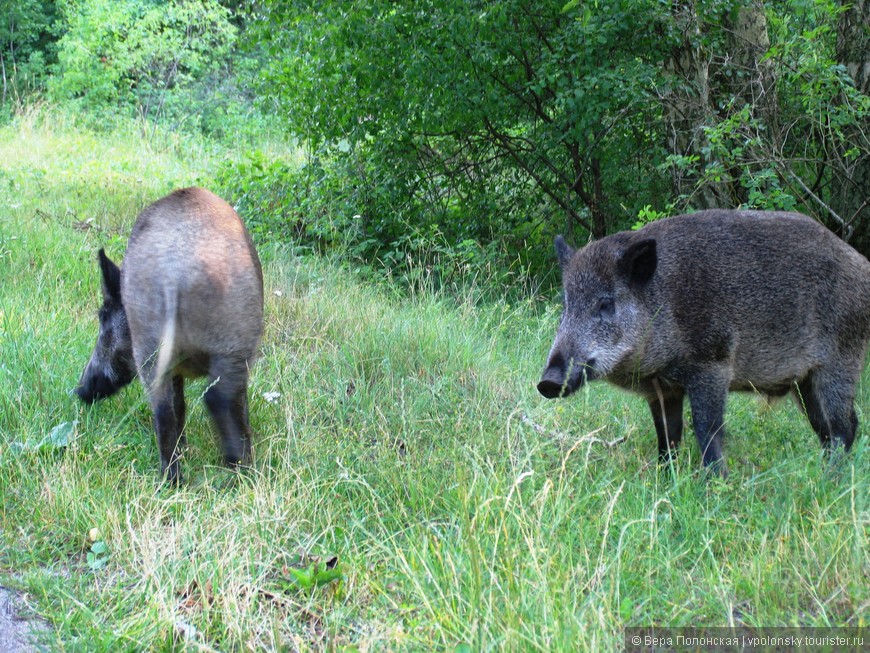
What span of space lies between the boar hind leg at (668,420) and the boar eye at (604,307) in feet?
1.72

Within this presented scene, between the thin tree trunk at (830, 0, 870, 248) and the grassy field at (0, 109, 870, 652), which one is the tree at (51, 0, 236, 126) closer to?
the thin tree trunk at (830, 0, 870, 248)

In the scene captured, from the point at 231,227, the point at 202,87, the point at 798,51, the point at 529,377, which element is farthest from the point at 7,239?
the point at 202,87

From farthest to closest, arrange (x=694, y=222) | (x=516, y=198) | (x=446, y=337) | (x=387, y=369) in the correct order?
(x=516, y=198) → (x=446, y=337) → (x=387, y=369) → (x=694, y=222)

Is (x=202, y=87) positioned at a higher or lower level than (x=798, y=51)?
lower

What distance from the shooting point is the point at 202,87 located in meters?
18.7

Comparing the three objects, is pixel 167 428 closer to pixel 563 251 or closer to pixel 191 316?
pixel 191 316

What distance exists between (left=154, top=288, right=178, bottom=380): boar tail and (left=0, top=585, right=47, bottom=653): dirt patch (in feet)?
3.53

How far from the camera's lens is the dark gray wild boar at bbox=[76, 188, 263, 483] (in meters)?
3.94

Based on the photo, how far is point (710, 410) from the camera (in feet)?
13.6

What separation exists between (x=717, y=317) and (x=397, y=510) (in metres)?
1.75

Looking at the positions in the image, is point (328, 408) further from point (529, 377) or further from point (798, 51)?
point (798, 51)

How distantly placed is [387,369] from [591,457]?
1441 mm

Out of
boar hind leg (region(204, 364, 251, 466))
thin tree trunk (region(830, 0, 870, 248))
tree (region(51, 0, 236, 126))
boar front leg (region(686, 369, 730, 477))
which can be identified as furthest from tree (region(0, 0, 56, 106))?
boar front leg (region(686, 369, 730, 477))

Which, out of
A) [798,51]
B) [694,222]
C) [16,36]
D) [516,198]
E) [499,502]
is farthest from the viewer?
[16,36]
